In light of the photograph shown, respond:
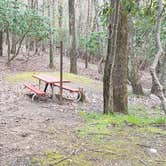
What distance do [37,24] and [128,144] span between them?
1578cm

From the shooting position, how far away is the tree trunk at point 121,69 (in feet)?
30.3

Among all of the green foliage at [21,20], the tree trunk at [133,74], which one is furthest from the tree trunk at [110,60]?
the green foliage at [21,20]

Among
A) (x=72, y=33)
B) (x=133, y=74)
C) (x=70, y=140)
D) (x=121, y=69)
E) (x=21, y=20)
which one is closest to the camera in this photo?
(x=70, y=140)

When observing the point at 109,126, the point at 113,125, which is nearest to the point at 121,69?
the point at 113,125

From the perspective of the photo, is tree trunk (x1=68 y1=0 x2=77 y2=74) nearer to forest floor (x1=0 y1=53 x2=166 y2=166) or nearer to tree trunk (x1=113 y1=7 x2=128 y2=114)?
forest floor (x1=0 y1=53 x2=166 y2=166)

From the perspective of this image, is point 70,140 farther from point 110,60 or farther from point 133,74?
point 133,74

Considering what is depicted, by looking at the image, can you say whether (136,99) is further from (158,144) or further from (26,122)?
(158,144)

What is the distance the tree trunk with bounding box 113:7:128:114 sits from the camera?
30.3 feet

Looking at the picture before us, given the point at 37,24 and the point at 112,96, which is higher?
the point at 37,24

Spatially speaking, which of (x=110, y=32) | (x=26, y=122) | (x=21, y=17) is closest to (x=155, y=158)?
(x=26, y=122)

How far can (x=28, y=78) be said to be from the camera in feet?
53.9

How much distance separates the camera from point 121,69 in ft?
30.7

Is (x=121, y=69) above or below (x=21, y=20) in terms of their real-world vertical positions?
below

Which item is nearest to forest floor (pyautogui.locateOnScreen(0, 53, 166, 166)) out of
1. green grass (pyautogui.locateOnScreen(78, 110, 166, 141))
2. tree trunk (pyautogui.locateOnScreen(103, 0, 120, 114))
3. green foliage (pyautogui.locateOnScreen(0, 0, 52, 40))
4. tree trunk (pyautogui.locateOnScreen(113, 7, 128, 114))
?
green grass (pyautogui.locateOnScreen(78, 110, 166, 141))
